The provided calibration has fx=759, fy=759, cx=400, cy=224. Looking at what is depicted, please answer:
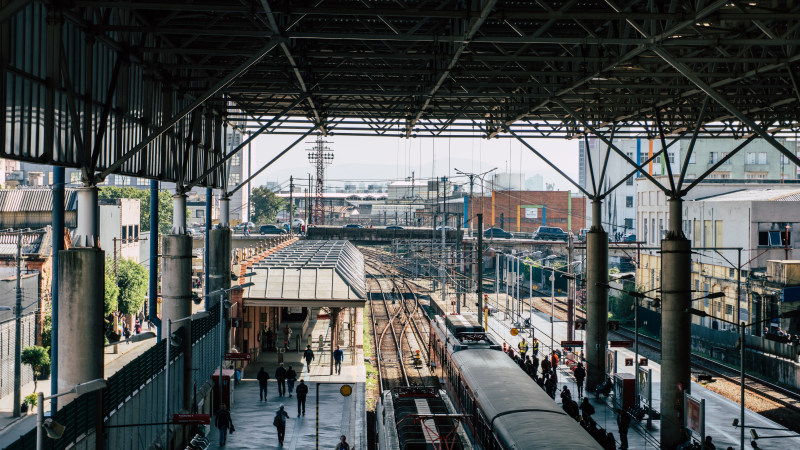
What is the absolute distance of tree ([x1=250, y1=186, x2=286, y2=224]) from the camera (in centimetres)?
11875

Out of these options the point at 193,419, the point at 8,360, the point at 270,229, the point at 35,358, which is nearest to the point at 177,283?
the point at 193,419

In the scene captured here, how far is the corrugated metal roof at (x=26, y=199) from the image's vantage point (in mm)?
45969

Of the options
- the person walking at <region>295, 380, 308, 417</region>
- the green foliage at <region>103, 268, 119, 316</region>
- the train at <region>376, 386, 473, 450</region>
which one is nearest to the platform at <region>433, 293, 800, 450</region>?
the train at <region>376, 386, 473, 450</region>

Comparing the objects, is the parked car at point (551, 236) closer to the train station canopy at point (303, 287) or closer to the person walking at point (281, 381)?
the train station canopy at point (303, 287)

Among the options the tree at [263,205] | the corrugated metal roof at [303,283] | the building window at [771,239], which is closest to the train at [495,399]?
the corrugated metal roof at [303,283]

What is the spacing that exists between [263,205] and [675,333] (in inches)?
4042

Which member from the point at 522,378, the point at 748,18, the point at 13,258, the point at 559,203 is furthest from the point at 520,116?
the point at 559,203

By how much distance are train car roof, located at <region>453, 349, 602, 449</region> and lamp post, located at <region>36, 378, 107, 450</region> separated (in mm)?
7345

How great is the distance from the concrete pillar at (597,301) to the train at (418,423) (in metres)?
10.1

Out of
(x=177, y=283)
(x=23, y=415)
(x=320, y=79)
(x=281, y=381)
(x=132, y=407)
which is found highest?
(x=320, y=79)

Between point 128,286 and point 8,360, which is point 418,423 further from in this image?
point 128,286

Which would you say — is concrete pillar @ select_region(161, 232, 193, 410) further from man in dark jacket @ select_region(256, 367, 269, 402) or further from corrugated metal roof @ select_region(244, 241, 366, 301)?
corrugated metal roof @ select_region(244, 241, 366, 301)

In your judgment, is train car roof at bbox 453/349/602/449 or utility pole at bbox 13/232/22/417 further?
utility pole at bbox 13/232/22/417

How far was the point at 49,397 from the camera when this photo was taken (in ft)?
37.2
